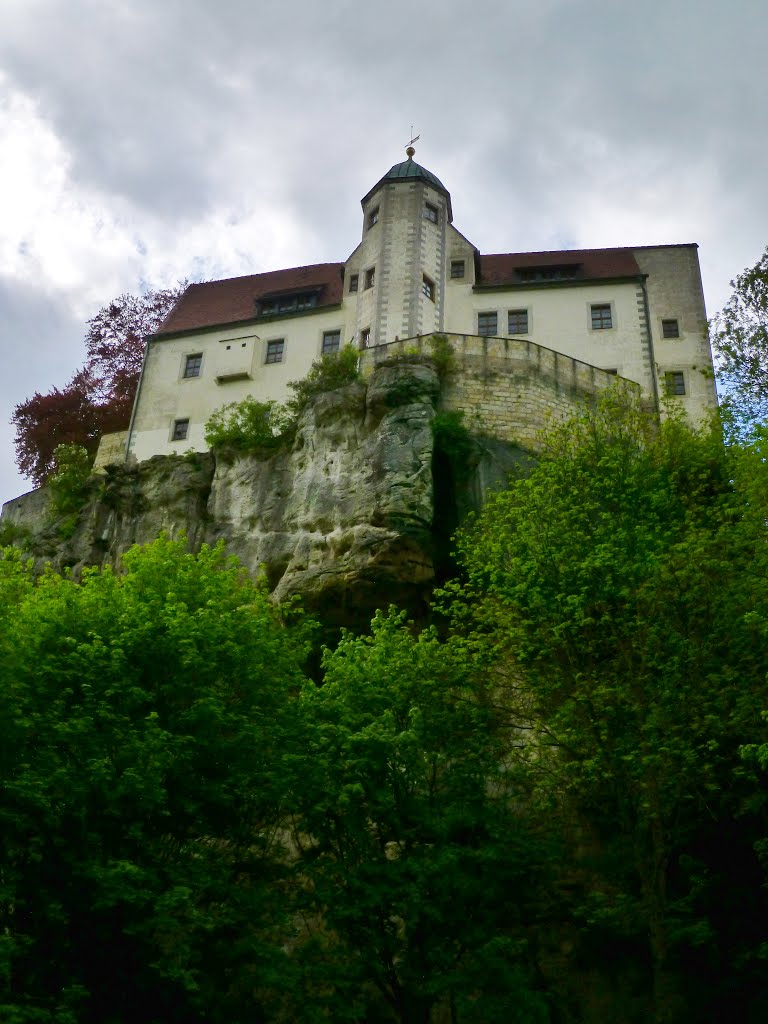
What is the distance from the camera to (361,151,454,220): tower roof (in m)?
42.5

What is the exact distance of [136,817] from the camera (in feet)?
53.8

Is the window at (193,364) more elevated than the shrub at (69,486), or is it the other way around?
the window at (193,364)

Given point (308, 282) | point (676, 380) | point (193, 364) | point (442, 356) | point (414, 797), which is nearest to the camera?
point (414, 797)

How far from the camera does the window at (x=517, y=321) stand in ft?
129

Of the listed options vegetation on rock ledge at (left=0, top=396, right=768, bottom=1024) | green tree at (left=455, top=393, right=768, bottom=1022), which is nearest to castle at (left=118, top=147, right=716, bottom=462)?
green tree at (left=455, top=393, right=768, bottom=1022)

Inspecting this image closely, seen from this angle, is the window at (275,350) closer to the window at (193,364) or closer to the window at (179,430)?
the window at (193,364)

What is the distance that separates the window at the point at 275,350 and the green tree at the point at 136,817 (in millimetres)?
23163

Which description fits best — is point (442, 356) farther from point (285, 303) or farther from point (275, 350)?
point (285, 303)

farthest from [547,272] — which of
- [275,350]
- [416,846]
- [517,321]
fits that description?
[416,846]

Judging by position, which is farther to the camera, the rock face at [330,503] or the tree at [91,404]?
the tree at [91,404]

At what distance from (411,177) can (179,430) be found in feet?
45.9

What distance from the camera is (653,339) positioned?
1545 inches

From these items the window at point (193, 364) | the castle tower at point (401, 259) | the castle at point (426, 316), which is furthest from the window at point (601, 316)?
the window at point (193, 364)

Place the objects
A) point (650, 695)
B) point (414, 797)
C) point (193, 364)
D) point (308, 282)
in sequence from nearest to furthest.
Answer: point (414, 797) < point (650, 695) < point (193, 364) < point (308, 282)
